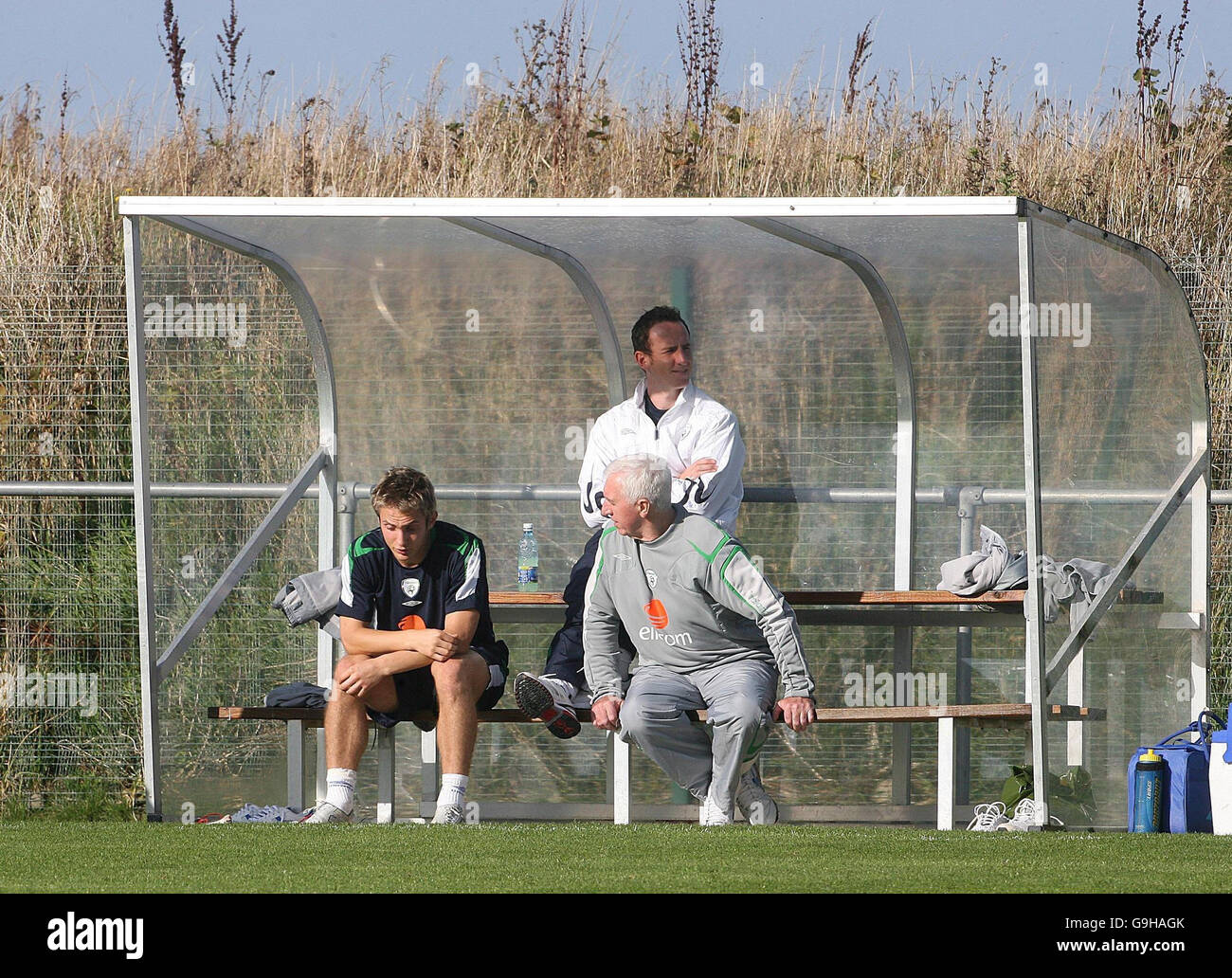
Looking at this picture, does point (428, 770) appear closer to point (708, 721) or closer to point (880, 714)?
point (708, 721)

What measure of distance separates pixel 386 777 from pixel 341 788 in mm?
375

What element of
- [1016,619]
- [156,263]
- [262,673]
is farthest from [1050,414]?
[156,263]

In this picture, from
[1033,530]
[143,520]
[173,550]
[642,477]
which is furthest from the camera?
[173,550]

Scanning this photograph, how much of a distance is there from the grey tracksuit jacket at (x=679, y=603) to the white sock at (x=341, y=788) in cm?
88

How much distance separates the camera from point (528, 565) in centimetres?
746

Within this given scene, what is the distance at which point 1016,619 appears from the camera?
23.0ft

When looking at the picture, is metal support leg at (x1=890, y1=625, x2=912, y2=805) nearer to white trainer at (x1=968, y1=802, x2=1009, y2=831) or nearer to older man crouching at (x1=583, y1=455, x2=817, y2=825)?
white trainer at (x1=968, y1=802, x2=1009, y2=831)

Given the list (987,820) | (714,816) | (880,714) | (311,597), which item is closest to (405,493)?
(311,597)

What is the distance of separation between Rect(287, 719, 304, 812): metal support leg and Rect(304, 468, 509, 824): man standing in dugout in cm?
62

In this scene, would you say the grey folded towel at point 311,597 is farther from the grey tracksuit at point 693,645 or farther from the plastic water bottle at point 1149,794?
the plastic water bottle at point 1149,794

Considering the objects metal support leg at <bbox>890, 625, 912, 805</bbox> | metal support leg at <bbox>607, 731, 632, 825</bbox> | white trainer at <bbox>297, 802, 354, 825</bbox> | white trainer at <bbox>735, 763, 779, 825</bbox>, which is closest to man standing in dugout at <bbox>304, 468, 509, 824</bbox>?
white trainer at <bbox>297, 802, 354, 825</bbox>

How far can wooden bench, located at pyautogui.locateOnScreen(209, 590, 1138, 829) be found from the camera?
614cm

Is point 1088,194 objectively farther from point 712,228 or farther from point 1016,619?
point 712,228

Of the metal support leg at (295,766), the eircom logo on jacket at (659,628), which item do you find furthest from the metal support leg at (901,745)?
the metal support leg at (295,766)
